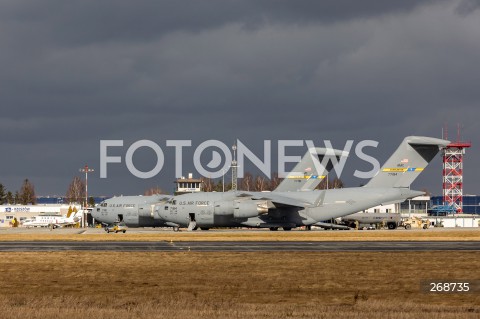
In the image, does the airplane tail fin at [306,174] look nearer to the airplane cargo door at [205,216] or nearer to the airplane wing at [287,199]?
the airplane wing at [287,199]

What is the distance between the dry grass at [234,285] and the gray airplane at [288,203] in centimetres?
4293

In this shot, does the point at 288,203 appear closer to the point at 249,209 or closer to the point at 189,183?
the point at 249,209

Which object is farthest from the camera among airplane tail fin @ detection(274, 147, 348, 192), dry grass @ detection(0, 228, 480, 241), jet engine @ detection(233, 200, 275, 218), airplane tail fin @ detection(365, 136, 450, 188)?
airplane tail fin @ detection(274, 147, 348, 192)

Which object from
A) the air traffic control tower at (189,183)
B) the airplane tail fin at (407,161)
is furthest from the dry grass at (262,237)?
the air traffic control tower at (189,183)

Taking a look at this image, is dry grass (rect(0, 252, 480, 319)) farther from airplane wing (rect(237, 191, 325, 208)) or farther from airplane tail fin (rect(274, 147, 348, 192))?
airplane tail fin (rect(274, 147, 348, 192))

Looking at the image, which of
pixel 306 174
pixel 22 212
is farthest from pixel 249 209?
pixel 22 212

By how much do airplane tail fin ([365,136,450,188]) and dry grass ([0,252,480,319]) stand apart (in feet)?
161

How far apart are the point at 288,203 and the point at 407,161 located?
1789 cm

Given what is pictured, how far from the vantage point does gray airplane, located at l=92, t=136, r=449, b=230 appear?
90.0 meters

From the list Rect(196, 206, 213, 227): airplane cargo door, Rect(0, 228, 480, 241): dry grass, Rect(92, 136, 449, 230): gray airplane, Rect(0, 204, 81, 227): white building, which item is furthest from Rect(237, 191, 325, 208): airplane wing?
Rect(0, 204, 81, 227): white building

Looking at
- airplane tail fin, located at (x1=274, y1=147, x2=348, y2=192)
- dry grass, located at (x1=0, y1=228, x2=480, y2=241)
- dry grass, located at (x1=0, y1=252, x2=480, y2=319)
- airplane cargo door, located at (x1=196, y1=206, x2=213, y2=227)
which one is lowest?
dry grass, located at (x1=0, y1=252, x2=480, y2=319)

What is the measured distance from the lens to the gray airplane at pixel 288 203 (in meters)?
90.0

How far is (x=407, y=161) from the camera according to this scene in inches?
3794

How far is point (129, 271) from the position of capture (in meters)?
37.8
